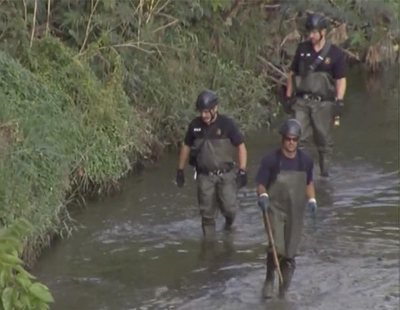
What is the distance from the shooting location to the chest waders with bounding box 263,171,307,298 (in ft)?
32.6

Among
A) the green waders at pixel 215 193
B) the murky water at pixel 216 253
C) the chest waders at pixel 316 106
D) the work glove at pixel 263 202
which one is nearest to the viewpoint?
the work glove at pixel 263 202

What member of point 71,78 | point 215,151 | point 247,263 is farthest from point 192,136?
point 71,78

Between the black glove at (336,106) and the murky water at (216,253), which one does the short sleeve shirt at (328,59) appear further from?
the murky water at (216,253)

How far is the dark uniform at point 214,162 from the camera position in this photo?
11547 mm

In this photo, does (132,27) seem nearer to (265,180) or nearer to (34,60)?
(34,60)

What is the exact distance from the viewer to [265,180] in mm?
9984

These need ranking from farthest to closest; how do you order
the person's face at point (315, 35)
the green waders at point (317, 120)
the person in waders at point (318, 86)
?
1. the green waders at point (317, 120)
2. the person in waders at point (318, 86)
3. the person's face at point (315, 35)

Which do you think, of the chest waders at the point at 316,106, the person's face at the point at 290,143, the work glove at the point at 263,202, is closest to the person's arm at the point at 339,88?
the chest waders at the point at 316,106

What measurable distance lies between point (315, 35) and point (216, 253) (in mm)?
3437

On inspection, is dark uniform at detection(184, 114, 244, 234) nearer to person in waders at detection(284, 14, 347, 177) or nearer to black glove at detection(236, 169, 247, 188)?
black glove at detection(236, 169, 247, 188)

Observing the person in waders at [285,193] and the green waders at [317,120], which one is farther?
the green waders at [317,120]

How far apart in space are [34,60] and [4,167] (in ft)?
10.9

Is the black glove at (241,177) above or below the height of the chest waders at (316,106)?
below

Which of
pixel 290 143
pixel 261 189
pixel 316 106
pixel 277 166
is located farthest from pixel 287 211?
pixel 316 106
